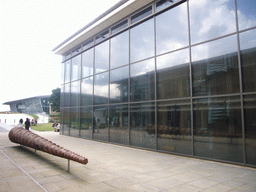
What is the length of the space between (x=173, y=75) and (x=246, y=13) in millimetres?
3979

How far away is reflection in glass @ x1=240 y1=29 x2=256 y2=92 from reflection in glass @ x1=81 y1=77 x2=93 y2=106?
11.4 meters

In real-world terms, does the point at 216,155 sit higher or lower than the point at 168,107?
lower

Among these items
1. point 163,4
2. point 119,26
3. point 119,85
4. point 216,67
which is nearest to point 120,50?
point 119,26

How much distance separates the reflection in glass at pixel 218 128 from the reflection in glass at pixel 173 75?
108cm

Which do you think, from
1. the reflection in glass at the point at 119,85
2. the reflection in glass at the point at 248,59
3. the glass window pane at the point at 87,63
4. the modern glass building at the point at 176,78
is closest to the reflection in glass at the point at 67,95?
the glass window pane at the point at 87,63

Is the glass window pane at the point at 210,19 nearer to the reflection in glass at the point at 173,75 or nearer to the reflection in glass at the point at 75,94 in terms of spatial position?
the reflection in glass at the point at 173,75

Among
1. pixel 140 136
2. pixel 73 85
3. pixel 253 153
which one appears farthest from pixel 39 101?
pixel 253 153

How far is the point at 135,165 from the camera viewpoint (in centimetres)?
753

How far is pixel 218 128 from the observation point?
8.28 metres

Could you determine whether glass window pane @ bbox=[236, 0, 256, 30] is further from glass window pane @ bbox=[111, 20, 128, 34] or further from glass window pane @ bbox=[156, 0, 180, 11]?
glass window pane @ bbox=[111, 20, 128, 34]

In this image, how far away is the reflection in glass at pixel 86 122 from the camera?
16183mm

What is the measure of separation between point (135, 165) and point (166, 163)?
1317 millimetres

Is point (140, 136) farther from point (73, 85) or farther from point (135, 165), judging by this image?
point (73, 85)

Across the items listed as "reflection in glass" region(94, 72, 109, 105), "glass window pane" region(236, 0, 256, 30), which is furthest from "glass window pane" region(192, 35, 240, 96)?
"reflection in glass" region(94, 72, 109, 105)
